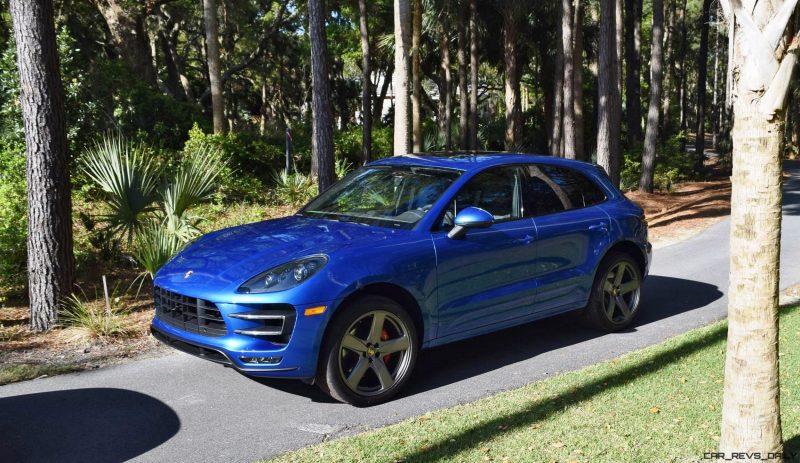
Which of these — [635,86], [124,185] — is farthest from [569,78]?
[124,185]

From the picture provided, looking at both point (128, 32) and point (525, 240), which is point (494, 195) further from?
point (128, 32)

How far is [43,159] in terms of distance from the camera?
773 centimetres

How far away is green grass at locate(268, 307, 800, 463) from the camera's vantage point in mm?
4473

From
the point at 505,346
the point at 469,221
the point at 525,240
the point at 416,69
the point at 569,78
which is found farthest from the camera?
the point at 416,69

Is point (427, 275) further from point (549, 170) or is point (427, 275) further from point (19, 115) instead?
point (19, 115)

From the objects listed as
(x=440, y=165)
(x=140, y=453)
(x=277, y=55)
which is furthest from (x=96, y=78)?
(x=277, y=55)

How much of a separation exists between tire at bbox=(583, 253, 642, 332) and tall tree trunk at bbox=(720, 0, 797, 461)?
12.1 feet

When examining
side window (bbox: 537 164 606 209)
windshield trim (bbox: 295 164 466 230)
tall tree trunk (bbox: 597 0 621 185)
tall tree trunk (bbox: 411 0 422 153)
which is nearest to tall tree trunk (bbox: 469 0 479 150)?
tall tree trunk (bbox: 411 0 422 153)

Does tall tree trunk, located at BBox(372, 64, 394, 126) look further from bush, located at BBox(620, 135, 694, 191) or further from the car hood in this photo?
the car hood

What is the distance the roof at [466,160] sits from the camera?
6688mm

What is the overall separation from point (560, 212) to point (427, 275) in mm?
1876

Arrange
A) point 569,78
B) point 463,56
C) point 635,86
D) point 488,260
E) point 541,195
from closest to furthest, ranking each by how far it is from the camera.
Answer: point 488,260 → point 541,195 → point 569,78 → point 463,56 → point 635,86

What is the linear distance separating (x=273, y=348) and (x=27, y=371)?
2.49 m

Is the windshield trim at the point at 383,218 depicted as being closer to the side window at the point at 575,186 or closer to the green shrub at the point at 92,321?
the side window at the point at 575,186
